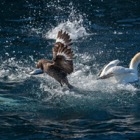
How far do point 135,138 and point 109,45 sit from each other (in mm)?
6303

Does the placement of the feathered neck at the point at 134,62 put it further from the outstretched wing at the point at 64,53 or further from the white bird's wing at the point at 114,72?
the outstretched wing at the point at 64,53

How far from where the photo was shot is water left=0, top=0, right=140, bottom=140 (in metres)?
8.70

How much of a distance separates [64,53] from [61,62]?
1.05 ft

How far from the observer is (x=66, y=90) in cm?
1082

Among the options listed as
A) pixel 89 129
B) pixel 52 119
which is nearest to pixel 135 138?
pixel 89 129

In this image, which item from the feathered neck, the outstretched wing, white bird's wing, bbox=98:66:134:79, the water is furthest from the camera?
the feathered neck

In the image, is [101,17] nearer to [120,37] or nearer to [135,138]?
[120,37]

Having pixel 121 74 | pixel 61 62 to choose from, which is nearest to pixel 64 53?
pixel 61 62

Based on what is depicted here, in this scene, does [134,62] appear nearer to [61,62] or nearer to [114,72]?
[114,72]

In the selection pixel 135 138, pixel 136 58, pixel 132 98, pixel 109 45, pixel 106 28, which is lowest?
pixel 135 138

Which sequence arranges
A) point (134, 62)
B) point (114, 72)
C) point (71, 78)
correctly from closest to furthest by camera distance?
point (114, 72), point (134, 62), point (71, 78)

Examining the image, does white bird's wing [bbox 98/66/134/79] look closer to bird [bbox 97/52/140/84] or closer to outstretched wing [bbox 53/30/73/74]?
bird [bbox 97/52/140/84]

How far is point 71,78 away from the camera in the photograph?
11.8m

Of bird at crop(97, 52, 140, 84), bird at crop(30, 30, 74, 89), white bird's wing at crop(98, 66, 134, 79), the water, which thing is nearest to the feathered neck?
bird at crop(97, 52, 140, 84)
